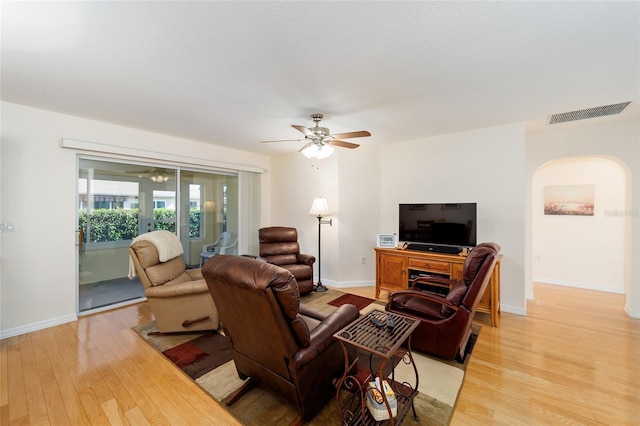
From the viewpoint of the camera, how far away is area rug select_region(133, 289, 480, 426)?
172 centimetres

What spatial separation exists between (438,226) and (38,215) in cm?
504

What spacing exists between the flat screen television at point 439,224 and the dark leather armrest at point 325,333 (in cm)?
230

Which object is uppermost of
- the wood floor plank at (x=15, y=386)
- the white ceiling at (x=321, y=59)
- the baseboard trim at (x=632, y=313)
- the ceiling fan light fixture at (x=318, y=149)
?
the white ceiling at (x=321, y=59)

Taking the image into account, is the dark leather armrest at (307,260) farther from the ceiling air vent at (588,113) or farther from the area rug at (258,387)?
the ceiling air vent at (588,113)

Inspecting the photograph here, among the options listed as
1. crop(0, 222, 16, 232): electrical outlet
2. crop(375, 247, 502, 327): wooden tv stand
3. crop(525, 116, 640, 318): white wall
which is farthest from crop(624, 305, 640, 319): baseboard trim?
crop(0, 222, 16, 232): electrical outlet

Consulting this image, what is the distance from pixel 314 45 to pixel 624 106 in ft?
11.9

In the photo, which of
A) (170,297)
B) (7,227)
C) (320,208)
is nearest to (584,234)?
(320,208)

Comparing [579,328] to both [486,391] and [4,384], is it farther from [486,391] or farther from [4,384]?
[4,384]

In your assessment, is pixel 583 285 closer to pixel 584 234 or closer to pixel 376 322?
pixel 584 234

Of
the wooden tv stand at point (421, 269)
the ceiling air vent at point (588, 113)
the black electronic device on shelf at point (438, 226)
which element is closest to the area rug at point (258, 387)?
the wooden tv stand at point (421, 269)

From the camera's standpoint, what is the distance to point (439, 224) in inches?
147

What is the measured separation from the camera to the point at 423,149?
4.10m

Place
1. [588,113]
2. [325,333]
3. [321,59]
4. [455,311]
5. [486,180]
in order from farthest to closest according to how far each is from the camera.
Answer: [486,180] < [588,113] < [455,311] < [321,59] < [325,333]

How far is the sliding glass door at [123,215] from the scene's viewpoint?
11.2 ft
